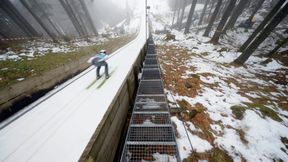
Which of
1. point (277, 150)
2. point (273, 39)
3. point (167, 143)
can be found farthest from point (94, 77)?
point (273, 39)

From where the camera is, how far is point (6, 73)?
623 cm

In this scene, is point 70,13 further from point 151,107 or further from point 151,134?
point 151,134

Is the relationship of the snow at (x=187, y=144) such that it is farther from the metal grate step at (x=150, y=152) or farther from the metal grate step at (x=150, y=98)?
the metal grate step at (x=150, y=98)

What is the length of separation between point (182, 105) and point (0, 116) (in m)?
6.54

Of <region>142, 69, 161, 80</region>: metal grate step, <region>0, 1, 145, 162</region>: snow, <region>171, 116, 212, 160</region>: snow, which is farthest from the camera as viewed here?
<region>142, 69, 161, 80</region>: metal grate step

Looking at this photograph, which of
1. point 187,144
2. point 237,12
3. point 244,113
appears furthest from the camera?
point 237,12

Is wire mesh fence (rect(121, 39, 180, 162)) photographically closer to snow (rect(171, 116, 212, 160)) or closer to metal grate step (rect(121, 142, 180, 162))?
metal grate step (rect(121, 142, 180, 162))

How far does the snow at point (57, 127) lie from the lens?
322 centimetres

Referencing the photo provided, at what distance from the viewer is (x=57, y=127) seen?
13.0 feet

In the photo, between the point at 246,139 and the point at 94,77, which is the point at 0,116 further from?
the point at 246,139

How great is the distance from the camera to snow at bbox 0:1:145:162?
10.6ft

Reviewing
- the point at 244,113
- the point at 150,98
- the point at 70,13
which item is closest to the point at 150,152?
the point at 150,98

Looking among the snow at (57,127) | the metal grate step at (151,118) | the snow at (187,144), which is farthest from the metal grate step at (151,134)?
the snow at (57,127)

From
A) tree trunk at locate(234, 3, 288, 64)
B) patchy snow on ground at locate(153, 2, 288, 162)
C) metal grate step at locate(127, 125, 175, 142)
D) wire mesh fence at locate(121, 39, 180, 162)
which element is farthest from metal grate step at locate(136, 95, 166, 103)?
tree trunk at locate(234, 3, 288, 64)
